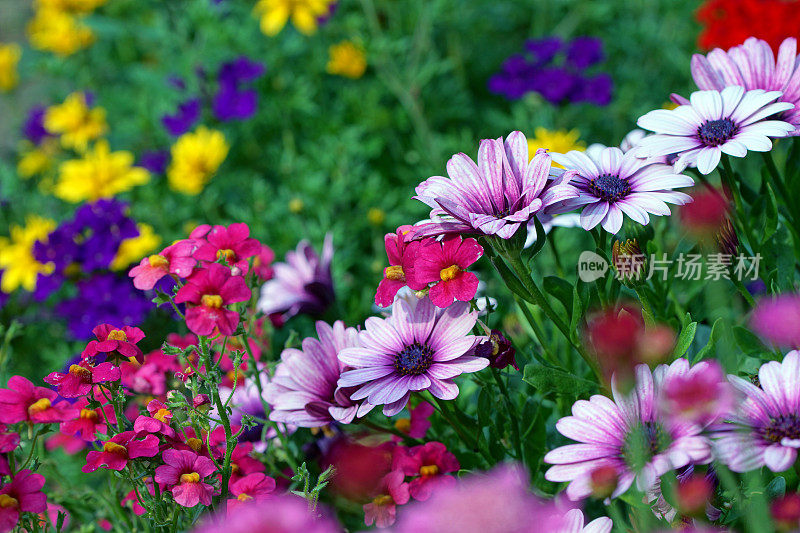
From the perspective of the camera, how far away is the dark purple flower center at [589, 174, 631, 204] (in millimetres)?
750

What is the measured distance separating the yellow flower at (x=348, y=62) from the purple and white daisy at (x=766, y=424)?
69.5 inches

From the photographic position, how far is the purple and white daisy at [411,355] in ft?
2.37

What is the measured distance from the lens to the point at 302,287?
48.1 inches

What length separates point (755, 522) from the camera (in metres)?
0.51

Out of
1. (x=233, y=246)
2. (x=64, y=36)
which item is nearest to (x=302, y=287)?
(x=233, y=246)

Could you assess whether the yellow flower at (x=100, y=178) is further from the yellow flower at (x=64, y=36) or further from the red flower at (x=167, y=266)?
the red flower at (x=167, y=266)

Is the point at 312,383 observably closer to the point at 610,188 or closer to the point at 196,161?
the point at 610,188

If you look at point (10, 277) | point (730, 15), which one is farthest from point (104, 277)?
point (730, 15)

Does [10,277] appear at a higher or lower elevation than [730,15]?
lower

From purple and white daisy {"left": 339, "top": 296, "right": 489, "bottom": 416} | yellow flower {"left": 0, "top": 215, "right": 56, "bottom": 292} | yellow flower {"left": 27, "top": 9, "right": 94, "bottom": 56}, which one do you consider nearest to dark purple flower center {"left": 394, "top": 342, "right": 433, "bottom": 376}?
purple and white daisy {"left": 339, "top": 296, "right": 489, "bottom": 416}

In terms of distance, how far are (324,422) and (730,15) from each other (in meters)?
1.30

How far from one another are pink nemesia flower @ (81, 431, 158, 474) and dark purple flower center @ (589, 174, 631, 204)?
0.49m

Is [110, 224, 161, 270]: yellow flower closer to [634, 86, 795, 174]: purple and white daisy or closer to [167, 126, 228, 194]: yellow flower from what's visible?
[167, 126, 228, 194]: yellow flower

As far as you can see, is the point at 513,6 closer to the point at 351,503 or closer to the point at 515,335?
the point at 515,335
